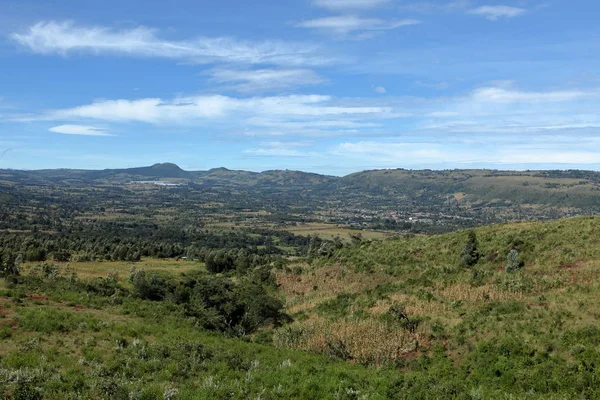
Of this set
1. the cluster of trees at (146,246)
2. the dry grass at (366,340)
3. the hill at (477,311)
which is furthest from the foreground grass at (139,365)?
the cluster of trees at (146,246)

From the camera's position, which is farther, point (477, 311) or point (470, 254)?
point (470, 254)

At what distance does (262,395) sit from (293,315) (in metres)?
20.3

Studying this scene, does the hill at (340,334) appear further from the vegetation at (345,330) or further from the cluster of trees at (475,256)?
the cluster of trees at (475,256)

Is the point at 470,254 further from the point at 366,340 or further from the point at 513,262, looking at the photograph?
the point at 366,340

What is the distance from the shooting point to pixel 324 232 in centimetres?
15725

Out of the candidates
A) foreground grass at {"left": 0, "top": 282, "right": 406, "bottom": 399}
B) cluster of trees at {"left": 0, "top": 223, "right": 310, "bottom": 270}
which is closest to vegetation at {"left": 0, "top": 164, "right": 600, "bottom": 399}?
foreground grass at {"left": 0, "top": 282, "right": 406, "bottom": 399}

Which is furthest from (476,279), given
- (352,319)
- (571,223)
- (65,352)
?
(65,352)

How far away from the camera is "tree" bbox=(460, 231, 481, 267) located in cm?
3800

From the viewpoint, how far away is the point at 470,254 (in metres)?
38.9

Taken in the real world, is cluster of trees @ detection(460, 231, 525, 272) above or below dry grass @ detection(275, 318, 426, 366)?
above

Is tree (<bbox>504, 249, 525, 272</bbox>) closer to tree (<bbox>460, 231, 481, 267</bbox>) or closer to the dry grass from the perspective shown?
tree (<bbox>460, 231, 481, 267</bbox>)

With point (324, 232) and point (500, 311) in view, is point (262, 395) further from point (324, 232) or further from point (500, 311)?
point (324, 232)

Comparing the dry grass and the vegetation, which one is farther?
the dry grass

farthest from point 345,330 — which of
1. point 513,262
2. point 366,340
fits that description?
point 513,262
